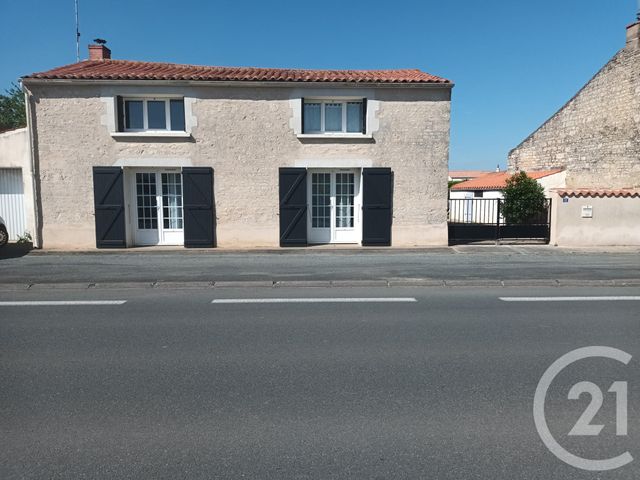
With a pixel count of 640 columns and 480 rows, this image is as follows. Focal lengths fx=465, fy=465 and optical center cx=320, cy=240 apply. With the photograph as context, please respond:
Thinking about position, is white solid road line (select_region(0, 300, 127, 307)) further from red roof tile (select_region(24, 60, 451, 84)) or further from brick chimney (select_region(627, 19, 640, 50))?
brick chimney (select_region(627, 19, 640, 50))

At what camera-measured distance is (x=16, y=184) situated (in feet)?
43.7

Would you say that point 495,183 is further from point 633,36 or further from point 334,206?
point 334,206

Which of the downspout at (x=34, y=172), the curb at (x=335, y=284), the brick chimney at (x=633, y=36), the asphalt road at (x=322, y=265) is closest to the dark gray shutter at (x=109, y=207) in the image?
the asphalt road at (x=322, y=265)

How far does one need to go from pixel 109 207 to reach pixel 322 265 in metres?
6.43

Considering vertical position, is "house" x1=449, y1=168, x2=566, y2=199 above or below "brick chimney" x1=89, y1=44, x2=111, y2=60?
below

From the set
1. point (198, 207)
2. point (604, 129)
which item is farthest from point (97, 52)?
point (604, 129)

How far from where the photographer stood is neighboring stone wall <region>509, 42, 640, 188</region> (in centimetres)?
2269

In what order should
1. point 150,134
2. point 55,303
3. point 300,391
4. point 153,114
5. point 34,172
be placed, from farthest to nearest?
point 153,114 < point 150,134 < point 34,172 < point 55,303 < point 300,391

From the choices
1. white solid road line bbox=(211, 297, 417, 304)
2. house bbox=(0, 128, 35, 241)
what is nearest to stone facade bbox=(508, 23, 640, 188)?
white solid road line bbox=(211, 297, 417, 304)

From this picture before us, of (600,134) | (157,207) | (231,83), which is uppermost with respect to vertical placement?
(600,134)

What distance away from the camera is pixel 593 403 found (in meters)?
3.60

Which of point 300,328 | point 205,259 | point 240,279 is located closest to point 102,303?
point 240,279

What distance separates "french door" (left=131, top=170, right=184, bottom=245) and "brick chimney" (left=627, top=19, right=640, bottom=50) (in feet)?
74.3

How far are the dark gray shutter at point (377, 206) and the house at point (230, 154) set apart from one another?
0.03 m
